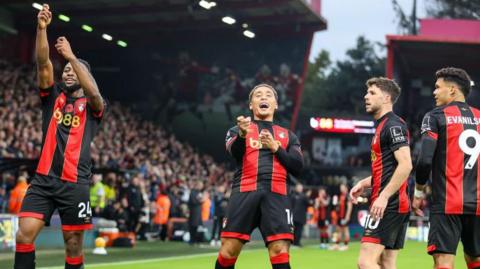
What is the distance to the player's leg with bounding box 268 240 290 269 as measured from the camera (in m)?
7.95

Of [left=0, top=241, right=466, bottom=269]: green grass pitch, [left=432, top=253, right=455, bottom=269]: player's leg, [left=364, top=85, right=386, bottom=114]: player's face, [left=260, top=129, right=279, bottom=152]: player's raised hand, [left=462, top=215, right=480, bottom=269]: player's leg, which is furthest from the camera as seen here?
[left=0, top=241, right=466, bottom=269]: green grass pitch

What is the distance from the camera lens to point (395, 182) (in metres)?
7.88

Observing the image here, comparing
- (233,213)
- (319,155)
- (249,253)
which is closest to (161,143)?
(319,155)

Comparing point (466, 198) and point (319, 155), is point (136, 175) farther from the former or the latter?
point (319, 155)

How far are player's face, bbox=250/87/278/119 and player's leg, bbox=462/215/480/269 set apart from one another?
6.75 feet

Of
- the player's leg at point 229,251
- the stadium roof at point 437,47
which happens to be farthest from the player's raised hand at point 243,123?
the stadium roof at point 437,47

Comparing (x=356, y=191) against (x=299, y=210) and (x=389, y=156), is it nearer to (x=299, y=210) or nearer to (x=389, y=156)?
(x=389, y=156)

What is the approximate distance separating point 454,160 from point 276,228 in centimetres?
172

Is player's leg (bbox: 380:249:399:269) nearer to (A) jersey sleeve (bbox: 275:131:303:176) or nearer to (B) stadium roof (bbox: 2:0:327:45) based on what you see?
(A) jersey sleeve (bbox: 275:131:303:176)

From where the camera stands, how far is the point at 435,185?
7.79m

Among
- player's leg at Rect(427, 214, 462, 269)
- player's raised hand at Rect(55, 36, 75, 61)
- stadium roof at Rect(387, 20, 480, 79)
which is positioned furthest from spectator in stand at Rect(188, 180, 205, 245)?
player's leg at Rect(427, 214, 462, 269)

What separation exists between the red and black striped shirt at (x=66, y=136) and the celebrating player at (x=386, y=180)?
2669 mm

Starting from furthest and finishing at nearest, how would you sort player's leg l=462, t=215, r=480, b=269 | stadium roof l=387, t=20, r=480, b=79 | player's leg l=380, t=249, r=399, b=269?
stadium roof l=387, t=20, r=480, b=79
player's leg l=380, t=249, r=399, b=269
player's leg l=462, t=215, r=480, b=269

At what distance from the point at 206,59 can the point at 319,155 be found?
10942 millimetres
